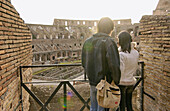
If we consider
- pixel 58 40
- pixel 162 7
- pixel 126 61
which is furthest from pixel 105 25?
pixel 58 40

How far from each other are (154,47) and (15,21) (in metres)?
3.44

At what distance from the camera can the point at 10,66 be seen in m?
2.59

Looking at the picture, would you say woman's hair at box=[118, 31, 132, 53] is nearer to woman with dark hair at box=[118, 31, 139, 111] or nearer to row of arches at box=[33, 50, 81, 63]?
woman with dark hair at box=[118, 31, 139, 111]

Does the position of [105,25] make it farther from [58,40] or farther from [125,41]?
[58,40]

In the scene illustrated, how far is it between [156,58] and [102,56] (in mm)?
2099

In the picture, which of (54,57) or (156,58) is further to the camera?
(54,57)

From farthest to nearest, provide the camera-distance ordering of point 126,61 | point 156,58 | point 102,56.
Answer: point 156,58 < point 126,61 < point 102,56

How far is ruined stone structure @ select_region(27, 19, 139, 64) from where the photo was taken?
2591cm

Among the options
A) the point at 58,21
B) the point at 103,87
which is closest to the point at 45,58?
the point at 58,21

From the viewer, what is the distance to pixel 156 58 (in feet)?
10.9

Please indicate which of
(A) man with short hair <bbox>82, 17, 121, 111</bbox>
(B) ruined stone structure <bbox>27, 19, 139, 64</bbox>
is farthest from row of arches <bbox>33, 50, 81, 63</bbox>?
(A) man with short hair <bbox>82, 17, 121, 111</bbox>

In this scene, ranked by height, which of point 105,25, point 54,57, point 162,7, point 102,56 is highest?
point 162,7

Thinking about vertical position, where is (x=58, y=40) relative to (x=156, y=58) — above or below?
above

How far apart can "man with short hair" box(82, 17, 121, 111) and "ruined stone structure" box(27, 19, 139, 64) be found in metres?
22.6
